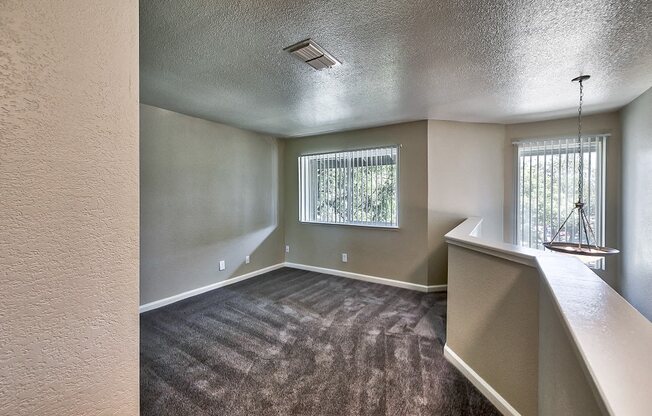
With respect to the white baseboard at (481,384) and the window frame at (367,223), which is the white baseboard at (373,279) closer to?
the window frame at (367,223)

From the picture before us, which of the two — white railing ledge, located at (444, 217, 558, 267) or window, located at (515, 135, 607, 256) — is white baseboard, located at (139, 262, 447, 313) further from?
white railing ledge, located at (444, 217, 558, 267)

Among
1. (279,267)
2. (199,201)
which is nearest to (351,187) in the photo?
(279,267)

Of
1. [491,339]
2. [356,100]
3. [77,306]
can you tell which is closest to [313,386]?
[491,339]

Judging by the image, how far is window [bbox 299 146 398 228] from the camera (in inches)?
161

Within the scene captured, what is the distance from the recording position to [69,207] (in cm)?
71

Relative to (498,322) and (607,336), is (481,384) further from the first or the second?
(607,336)

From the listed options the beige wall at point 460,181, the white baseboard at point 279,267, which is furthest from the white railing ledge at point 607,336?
the white baseboard at point 279,267

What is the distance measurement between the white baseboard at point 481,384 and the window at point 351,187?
2060 mm

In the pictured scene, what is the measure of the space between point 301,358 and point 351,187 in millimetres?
2739

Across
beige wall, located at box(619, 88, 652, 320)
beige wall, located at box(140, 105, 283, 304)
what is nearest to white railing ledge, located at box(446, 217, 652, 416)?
beige wall, located at box(619, 88, 652, 320)

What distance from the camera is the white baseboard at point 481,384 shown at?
164 centimetres

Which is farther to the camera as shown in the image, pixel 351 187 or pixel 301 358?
pixel 351 187

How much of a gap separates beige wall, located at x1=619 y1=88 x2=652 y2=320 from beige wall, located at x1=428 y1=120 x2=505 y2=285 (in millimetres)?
1243

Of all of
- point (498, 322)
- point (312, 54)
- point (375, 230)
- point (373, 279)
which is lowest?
point (373, 279)
